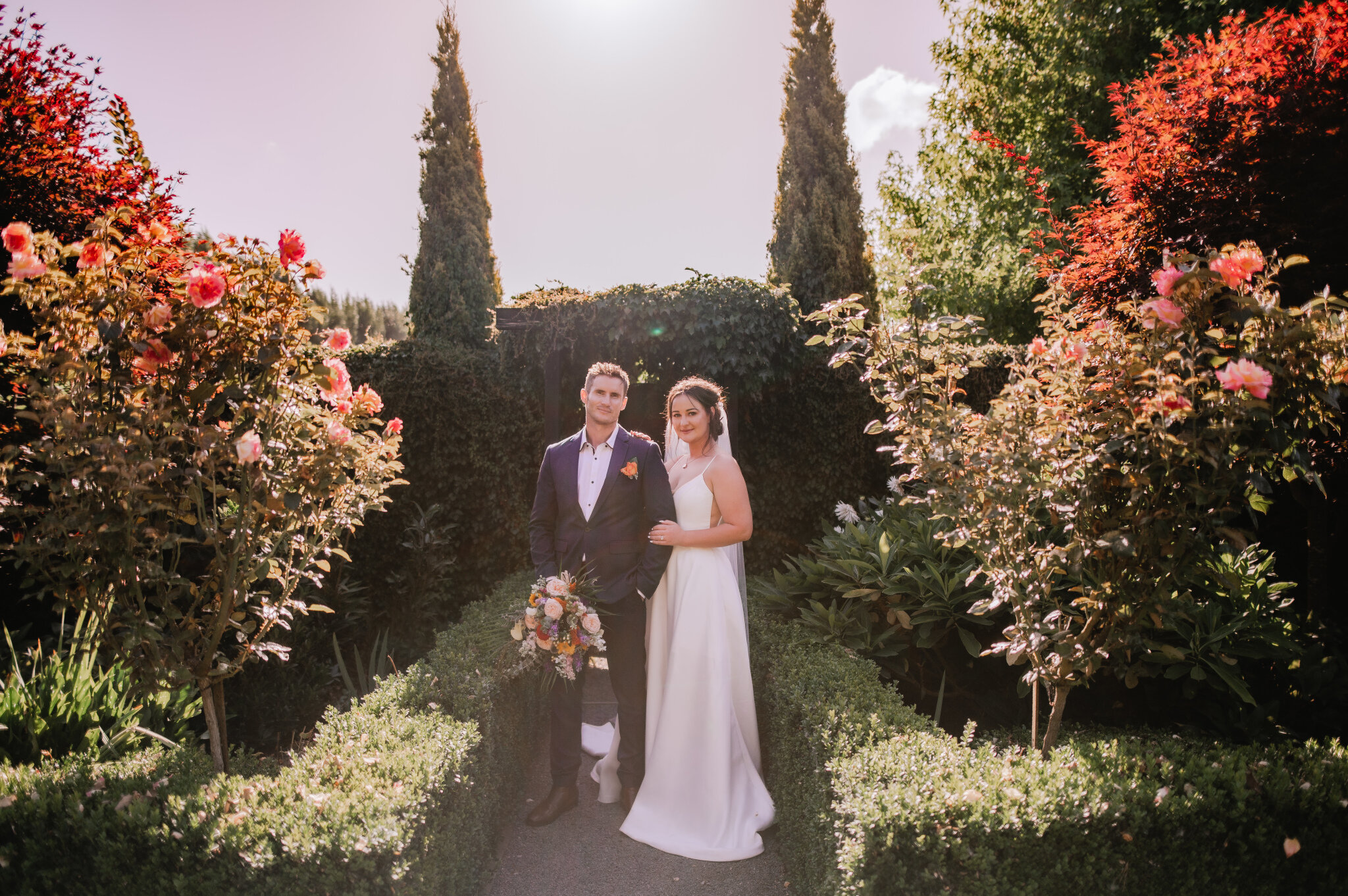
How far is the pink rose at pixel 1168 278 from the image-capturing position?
7.62ft

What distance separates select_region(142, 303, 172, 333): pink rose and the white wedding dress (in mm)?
2424

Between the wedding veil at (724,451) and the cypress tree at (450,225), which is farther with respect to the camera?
the cypress tree at (450,225)

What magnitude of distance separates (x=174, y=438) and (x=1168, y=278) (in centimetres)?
368

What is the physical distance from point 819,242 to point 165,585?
9.22 meters

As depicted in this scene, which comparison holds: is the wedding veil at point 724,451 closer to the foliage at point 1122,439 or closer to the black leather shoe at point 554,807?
the foliage at point 1122,439

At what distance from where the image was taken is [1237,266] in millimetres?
2176

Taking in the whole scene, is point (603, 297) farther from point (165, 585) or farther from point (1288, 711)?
point (1288, 711)

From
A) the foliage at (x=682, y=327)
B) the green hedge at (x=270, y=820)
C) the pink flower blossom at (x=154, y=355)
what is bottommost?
the green hedge at (x=270, y=820)

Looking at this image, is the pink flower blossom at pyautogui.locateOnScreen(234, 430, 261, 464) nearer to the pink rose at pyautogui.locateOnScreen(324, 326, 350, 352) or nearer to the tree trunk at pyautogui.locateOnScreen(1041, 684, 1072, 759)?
the pink rose at pyautogui.locateOnScreen(324, 326, 350, 352)

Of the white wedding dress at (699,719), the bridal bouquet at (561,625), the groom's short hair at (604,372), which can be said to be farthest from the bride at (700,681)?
the bridal bouquet at (561,625)

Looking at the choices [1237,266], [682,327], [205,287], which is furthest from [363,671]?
[1237,266]

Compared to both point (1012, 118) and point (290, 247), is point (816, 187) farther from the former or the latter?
point (290, 247)

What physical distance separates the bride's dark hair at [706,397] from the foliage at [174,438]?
62.3 inches

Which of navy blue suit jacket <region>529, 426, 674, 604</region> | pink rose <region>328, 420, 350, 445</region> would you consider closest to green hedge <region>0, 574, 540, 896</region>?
navy blue suit jacket <region>529, 426, 674, 604</region>
